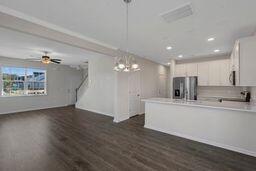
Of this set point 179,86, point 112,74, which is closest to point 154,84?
point 179,86

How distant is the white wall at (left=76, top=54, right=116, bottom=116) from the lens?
227 inches

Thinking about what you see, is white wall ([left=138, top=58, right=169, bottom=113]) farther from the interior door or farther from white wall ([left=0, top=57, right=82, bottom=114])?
white wall ([left=0, top=57, right=82, bottom=114])

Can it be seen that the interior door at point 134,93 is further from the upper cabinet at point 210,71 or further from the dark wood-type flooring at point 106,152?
the upper cabinet at point 210,71

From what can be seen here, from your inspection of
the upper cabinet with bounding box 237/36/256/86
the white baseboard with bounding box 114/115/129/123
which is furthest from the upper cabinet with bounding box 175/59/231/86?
the white baseboard with bounding box 114/115/129/123

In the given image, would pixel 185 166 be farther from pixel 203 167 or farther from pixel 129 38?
pixel 129 38

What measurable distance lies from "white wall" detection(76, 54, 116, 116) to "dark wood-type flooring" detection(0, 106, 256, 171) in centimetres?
202

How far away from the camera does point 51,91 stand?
25.2ft

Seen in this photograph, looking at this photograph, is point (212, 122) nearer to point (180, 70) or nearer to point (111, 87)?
point (180, 70)

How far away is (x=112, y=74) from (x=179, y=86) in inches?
124

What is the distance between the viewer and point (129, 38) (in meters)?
3.71

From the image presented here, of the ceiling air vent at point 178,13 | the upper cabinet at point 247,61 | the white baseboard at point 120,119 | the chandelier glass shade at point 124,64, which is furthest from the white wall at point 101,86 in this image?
the upper cabinet at point 247,61

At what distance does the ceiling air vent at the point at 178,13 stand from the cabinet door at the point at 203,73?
3903 millimetres

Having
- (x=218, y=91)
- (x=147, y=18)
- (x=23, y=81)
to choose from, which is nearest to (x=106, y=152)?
(x=147, y=18)

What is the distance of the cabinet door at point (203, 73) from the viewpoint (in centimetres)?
557
